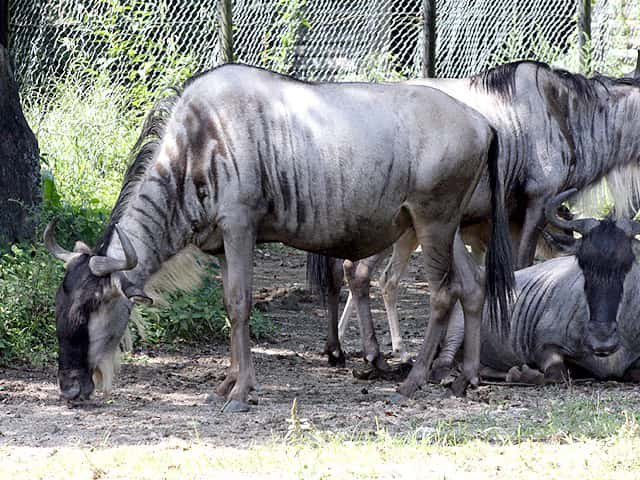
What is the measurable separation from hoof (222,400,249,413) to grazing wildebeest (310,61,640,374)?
70.6 inches

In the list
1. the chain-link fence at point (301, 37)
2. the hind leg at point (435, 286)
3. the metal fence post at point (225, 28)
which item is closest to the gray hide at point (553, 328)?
the hind leg at point (435, 286)

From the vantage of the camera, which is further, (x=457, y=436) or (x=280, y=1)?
(x=280, y=1)

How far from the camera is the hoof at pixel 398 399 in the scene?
6863mm

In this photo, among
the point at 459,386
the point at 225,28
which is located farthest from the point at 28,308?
the point at 225,28

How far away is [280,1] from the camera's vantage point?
12844 millimetres

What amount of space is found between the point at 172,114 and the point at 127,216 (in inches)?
26.5

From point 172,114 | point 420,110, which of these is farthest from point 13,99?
point 420,110

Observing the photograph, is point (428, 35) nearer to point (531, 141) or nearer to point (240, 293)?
point (531, 141)

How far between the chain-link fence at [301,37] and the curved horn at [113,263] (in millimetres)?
6245

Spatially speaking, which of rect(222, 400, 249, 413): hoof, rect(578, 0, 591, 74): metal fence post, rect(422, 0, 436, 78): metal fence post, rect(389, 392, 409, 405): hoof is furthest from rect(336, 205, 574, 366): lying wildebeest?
rect(578, 0, 591, 74): metal fence post

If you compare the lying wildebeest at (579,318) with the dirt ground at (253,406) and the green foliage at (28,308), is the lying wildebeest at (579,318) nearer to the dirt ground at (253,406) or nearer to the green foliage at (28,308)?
the dirt ground at (253,406)

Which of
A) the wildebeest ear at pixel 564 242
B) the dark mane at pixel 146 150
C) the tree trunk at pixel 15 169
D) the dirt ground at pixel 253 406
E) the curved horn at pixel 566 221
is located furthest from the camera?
the tree trunk at pixel 15 169

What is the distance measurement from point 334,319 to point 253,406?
67.2 inches

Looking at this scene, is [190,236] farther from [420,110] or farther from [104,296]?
[420,110]
